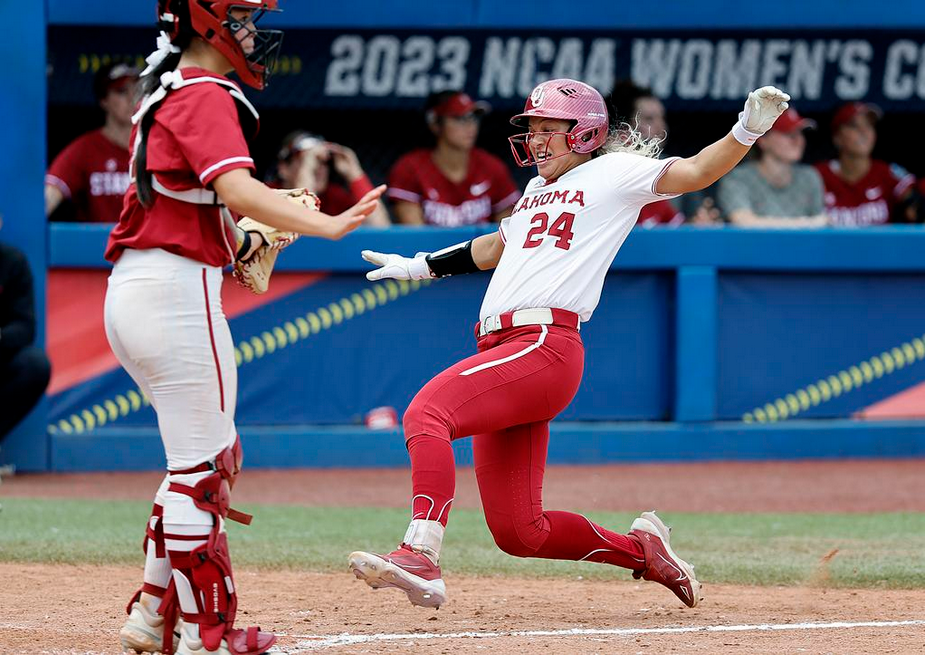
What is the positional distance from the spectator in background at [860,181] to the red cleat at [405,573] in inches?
253

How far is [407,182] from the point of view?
9.01 meters

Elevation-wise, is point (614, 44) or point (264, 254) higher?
point (614, 44)

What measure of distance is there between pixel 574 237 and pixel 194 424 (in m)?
1.44

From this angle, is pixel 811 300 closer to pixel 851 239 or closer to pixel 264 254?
pixel 851 239

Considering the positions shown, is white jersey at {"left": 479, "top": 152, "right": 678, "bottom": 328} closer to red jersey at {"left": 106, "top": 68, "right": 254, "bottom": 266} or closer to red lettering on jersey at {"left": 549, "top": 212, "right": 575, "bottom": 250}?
red lettering on jersey at {"left": 549, "top": 212, "right": 575, "bottom": 250}

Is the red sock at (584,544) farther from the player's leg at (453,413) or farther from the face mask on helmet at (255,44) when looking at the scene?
the face mask on helmet at (255,44)

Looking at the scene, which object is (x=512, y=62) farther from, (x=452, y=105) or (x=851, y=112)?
(x=851, y=112)

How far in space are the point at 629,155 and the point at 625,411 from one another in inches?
180

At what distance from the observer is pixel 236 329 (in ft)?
27.9

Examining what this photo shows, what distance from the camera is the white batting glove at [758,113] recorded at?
405cm

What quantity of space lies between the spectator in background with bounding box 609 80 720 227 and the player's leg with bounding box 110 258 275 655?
5.28 m

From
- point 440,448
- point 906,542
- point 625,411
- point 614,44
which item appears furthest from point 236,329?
point 440,448

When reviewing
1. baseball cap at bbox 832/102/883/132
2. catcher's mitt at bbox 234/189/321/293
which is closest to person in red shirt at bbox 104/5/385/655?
catcher's mitt at bbox 234/189/321/293

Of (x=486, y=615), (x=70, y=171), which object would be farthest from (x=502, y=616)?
(x=70, y=171)
